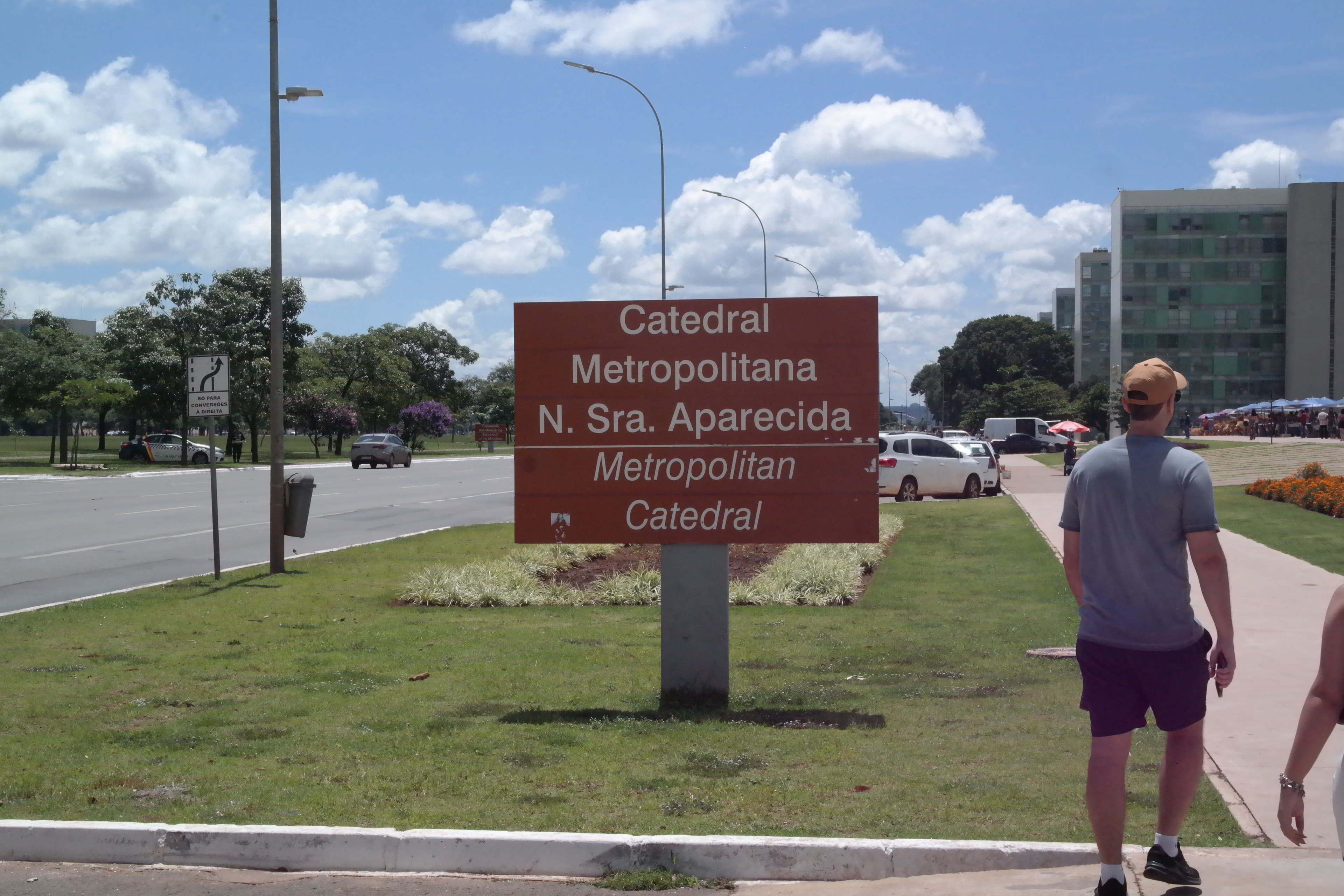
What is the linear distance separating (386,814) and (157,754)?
194cm

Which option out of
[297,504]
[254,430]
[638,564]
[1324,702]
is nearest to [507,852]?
[1324,702]

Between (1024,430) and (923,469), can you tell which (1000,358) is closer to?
(1024,430)

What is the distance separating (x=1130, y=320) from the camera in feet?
363

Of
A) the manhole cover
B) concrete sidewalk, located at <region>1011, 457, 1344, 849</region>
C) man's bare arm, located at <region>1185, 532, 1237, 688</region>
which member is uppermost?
man's bare arm, located at <region>1185, 532, 1237, 688</region>

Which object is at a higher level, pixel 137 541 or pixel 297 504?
pixel 297 504

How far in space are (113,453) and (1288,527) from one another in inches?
2726

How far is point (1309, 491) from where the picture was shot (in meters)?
24.2

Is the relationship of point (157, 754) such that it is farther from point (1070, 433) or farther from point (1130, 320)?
point (1130, 320)

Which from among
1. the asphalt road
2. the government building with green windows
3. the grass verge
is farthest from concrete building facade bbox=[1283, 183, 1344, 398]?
the grass verge

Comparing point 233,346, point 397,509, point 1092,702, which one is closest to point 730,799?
point 1092,702

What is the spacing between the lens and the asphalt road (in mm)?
15906

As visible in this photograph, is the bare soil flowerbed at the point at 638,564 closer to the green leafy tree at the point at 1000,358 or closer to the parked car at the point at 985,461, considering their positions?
the parked car at the point at 985,461

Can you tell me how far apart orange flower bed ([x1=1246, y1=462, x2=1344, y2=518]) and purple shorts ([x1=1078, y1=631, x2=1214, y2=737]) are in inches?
788

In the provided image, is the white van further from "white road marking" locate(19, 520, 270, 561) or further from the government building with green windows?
"white road marking" locate(19, 520, 270, 561)
